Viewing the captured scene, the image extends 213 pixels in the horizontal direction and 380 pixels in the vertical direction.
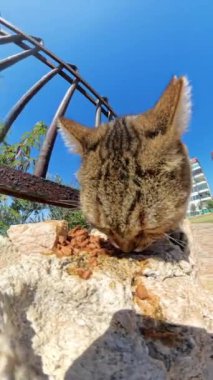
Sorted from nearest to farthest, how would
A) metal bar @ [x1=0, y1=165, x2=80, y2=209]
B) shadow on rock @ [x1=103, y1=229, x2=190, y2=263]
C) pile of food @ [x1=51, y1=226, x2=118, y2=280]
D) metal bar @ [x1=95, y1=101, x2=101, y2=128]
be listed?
pile of food @ [x1=51, y1=226, x2=118, y2=280]
shadow on rock @ [x1=103, y1=229, x2=190, y2=263]
metal bar @ [x1=0, y1=165, x2=80, y2=209]
metal bar @ [x1=95, y1=101, x2=101, y2=128]

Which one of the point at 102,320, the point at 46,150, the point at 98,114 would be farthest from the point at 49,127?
the point at 102,320

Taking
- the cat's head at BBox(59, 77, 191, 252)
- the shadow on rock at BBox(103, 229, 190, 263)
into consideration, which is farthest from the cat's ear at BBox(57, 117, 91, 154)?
the shadow on rock at BBox(103, 229, 190, 263)

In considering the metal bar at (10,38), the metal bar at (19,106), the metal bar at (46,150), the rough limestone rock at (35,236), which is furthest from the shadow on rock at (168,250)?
the metal bar at (10,38)

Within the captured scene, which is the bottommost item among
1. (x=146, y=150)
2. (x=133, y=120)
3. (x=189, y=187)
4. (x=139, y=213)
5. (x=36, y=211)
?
(x=139, y=213)

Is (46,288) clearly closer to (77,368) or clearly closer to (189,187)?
(77,368)

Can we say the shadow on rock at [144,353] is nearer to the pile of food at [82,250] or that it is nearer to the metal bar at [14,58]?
the pile of food at [82,250]

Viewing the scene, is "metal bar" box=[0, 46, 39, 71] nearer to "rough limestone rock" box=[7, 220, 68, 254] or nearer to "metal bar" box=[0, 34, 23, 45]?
"metal bar" box=[0, 34, 23, 45]

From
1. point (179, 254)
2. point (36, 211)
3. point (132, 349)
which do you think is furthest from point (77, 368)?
point (36, 211)
